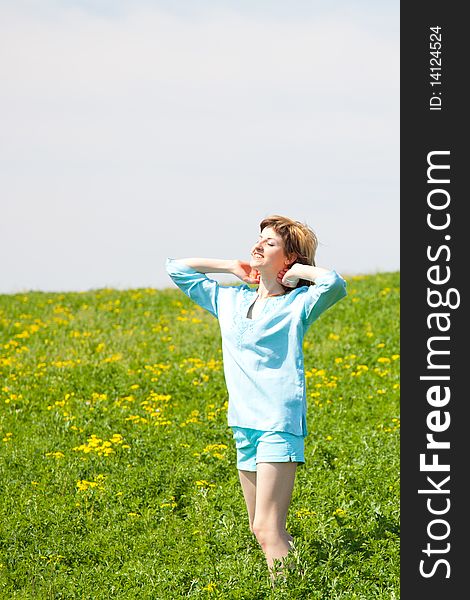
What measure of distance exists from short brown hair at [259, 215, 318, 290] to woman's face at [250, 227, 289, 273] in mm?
42

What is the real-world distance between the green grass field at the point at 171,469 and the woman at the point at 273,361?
1.62 ft

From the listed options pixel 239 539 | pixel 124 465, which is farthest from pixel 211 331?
pixel 239 539

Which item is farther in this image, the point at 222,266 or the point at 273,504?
the point at 222,266

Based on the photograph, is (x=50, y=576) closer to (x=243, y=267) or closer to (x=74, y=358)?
(x=243, y=267)

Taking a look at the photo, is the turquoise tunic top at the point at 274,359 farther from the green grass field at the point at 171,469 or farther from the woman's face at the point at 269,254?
the green grass field at the point at 171,469

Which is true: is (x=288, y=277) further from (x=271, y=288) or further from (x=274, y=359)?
(x=274, y=359)

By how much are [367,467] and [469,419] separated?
2886mm

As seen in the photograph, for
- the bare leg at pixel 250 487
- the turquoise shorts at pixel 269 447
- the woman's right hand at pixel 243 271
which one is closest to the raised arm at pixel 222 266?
the woman's right hand at pixel 243 271

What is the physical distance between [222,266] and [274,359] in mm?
881

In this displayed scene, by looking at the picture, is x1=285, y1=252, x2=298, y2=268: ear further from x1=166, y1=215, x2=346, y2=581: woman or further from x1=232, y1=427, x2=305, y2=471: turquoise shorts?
x1=232, y1=427, x2=305, y2=471: turquoise shorts

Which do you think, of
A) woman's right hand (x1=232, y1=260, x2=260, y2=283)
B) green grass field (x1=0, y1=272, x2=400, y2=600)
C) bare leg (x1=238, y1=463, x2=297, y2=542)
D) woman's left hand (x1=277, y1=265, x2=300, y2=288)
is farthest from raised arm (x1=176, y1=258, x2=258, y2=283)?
green grass field (x1=0, y1=272, x2=400, y2=600)

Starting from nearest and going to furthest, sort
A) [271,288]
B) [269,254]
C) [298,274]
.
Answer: [298,274] → [269,254] → [271,288]

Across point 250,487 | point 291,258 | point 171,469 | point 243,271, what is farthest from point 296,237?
point 171,469

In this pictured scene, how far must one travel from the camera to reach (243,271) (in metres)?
6.62
